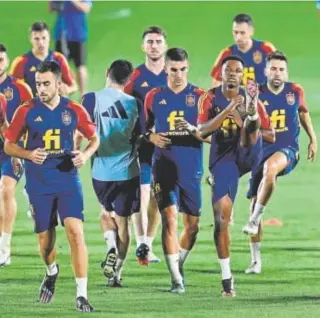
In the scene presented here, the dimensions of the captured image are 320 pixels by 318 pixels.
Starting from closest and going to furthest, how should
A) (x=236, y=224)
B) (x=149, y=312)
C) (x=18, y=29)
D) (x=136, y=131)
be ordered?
(x=149, y=312) < (x=136, y=131) < (x=236, y=224) < (x=18, y=29)

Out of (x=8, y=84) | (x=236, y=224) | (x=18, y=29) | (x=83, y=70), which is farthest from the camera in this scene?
(x=18, y=29)

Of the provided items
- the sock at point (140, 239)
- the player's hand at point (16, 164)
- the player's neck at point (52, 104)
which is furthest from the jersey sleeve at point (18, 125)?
the sock at point (140, 239)

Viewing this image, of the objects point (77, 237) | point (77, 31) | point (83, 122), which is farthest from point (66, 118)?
point (77, 31)

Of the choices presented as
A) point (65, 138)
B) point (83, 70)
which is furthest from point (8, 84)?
point (83, 70)

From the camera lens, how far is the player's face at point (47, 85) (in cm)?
1251

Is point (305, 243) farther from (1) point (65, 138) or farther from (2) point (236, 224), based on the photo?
(1) point (65, 138)

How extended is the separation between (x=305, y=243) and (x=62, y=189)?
426 centimetres

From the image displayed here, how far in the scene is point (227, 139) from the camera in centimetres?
1344

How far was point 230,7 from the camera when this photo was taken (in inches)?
1270

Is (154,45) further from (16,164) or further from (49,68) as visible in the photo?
(49,68)

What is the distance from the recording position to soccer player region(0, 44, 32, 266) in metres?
15.0

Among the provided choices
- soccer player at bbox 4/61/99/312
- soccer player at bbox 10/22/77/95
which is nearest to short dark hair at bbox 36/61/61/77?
soccer player at bbox 4/61/99/312

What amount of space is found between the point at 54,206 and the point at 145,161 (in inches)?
115

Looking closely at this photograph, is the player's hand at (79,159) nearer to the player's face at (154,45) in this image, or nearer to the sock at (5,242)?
the sock at (5,242)
